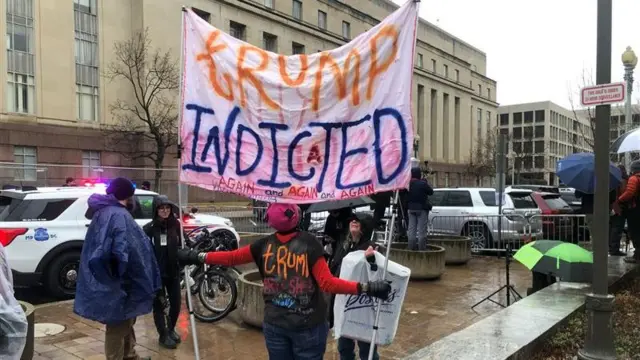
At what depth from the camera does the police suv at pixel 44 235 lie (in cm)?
827

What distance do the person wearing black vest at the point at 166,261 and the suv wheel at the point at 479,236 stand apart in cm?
982

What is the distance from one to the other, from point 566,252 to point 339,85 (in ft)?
15.3

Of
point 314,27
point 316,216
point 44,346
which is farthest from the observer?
point 314,27

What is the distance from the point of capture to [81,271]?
451 centimetres

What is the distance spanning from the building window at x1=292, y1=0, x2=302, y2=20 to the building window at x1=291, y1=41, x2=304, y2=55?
3.14 metres

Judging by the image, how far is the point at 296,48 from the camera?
48.1 meters

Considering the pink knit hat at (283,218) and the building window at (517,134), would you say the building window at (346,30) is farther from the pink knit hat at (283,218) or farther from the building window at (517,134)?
the pink knit hat at (283,218)

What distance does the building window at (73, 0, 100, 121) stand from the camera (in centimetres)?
3272

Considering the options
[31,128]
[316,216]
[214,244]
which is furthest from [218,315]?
[31,128]

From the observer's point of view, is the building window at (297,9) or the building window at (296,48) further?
the building window at (297,9)

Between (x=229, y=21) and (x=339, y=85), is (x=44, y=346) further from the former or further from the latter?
(x=229, y=21)

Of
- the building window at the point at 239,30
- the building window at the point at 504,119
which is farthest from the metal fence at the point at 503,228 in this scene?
the building window at the point at 504,119

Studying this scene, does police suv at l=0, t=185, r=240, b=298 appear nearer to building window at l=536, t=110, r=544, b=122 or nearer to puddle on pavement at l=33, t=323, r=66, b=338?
puddle on pavement at l=33, t=323, r=66, b=338

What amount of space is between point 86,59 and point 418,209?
29.5 metres
